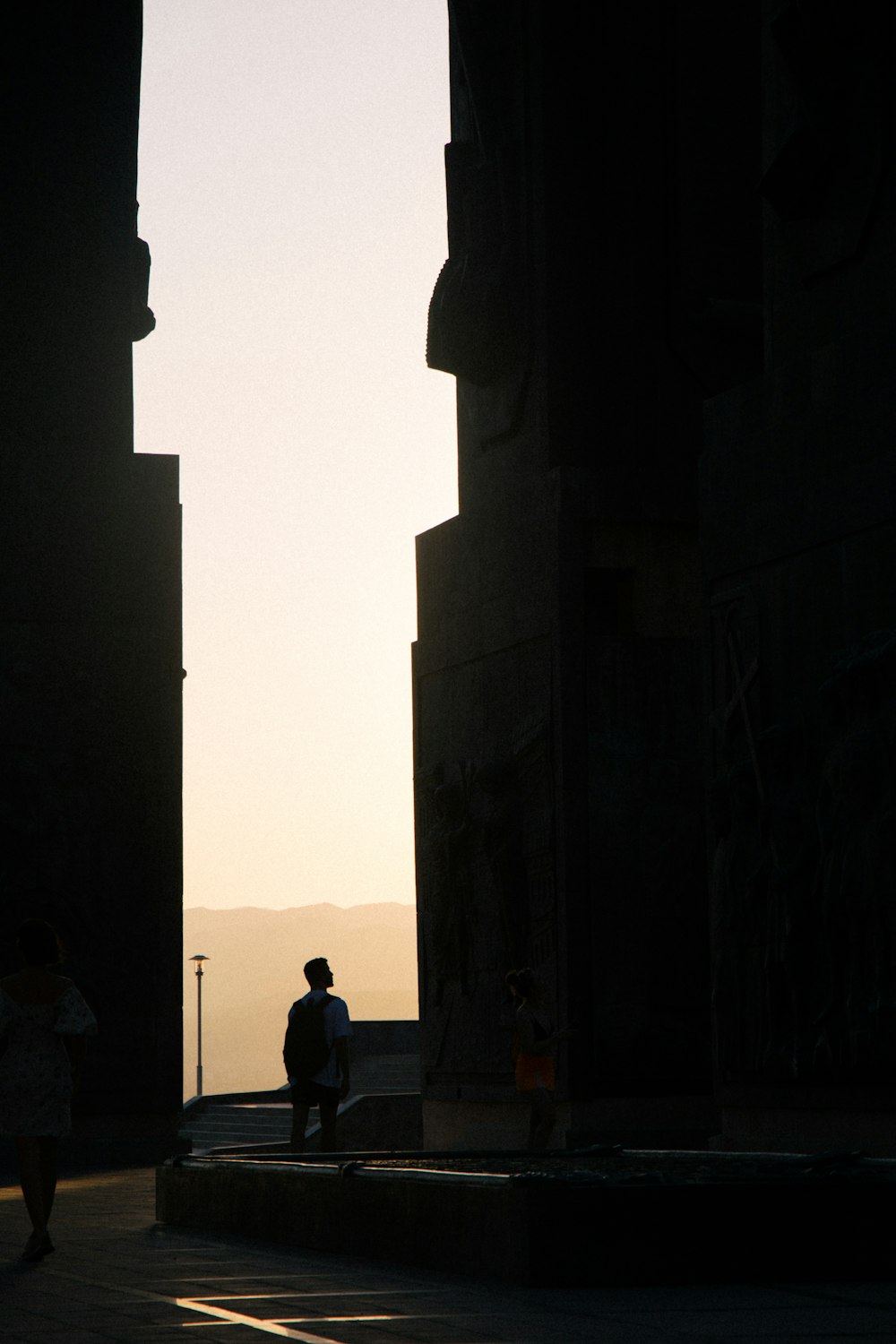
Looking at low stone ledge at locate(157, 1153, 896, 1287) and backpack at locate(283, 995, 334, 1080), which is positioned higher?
backpack at locate(283, 995, 334, 1080)

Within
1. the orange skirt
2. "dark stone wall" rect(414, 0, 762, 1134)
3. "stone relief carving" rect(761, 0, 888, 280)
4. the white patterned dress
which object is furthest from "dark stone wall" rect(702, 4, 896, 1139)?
the white patterned dress

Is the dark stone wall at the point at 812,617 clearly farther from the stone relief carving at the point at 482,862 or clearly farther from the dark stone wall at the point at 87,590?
the dark stone wall at the point at 87,590

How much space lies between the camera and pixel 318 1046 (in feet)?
57.6

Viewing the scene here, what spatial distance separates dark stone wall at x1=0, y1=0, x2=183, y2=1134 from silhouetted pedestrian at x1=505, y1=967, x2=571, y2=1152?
7.30 m

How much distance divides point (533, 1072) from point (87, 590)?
873 centimetres

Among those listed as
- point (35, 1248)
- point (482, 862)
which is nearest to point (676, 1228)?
point (35, 1248)

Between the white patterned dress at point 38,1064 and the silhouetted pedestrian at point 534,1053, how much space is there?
518 centimetres

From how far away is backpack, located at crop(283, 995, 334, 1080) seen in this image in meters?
17.5

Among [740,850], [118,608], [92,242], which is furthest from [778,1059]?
[92,242]

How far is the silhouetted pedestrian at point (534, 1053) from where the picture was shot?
16750 millimetres

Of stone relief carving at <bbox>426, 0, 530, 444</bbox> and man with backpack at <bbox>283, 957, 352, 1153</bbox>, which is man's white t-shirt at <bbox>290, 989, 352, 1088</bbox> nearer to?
Result: man with backpack at <bbox>283, 957, 352, 1153</bbox>

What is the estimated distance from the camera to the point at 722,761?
17.5 metres

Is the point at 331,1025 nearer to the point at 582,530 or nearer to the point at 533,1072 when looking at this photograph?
the point at 533,1072

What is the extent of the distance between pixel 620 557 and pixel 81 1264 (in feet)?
38.4
